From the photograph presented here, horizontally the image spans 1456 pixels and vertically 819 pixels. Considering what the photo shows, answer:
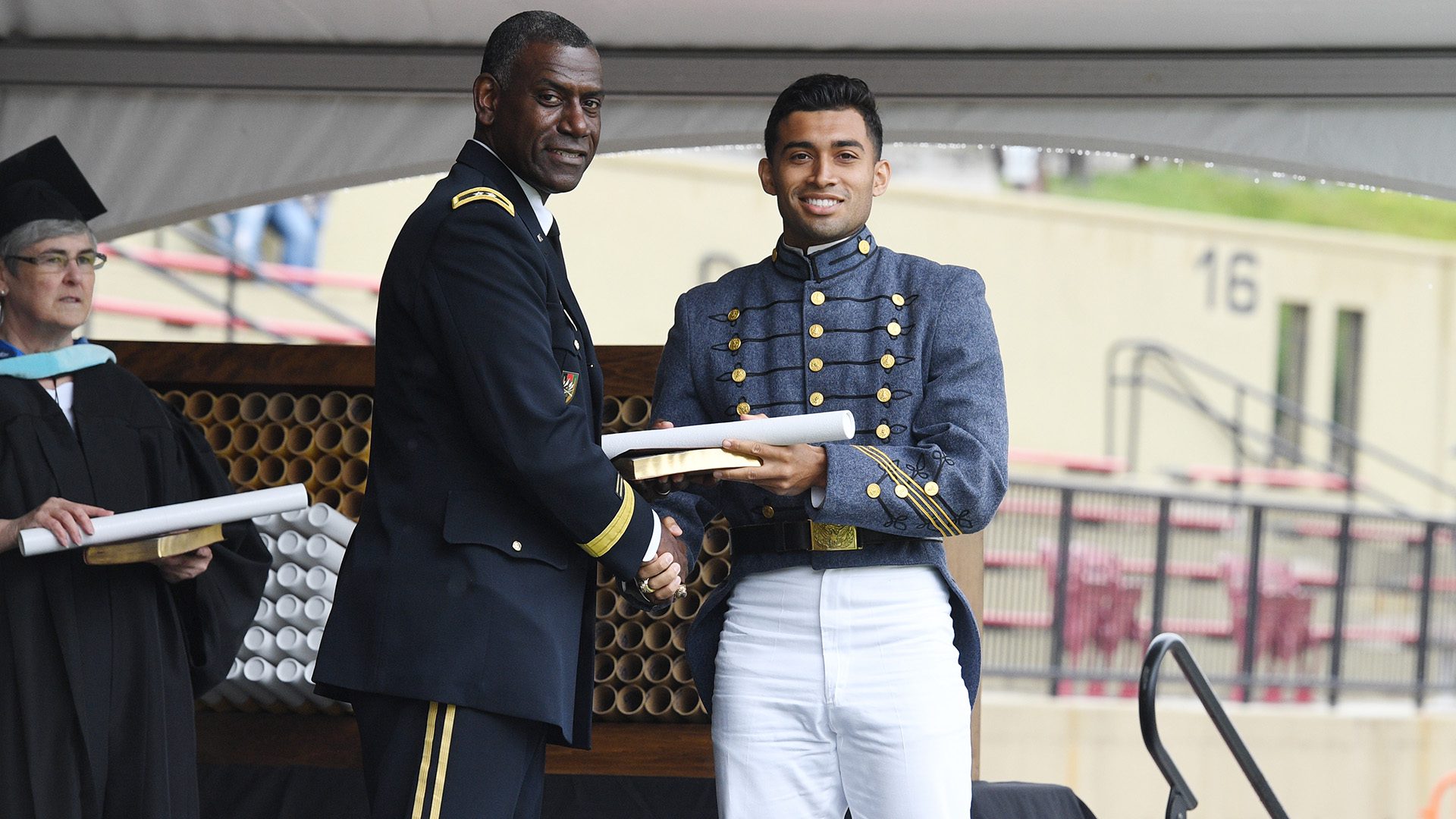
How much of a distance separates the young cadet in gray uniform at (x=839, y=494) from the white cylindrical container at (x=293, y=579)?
4.42ft

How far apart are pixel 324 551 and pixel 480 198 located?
1.59 metres

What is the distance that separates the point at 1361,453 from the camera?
18156mm

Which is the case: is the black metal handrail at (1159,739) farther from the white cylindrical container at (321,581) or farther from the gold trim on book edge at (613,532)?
the white cylindrical container at (321,581)

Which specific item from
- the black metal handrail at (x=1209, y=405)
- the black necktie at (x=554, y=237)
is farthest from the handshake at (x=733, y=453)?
the black metal handrail at (x=1209, y=405)

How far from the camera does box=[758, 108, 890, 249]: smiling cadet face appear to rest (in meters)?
2.38

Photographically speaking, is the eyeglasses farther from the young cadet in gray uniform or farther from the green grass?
the green grass

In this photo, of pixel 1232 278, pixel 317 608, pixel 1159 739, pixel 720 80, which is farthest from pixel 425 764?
pixel 1232 278

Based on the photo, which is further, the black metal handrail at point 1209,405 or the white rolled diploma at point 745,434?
the black metal handrail at point 1209,405

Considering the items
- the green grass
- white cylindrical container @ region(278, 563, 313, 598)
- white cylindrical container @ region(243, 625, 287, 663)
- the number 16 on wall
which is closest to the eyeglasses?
white cylindrical container @ region(278, 563, 313, 598)

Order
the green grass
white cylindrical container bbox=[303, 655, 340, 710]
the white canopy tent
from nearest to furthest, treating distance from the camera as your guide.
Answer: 1. the white canopy tent
2. white cylindrical container bbox=[303, 655, 340, 710]
3. the green grass

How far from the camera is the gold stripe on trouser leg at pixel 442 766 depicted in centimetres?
198

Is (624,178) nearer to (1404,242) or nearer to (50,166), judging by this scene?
(1404,242)

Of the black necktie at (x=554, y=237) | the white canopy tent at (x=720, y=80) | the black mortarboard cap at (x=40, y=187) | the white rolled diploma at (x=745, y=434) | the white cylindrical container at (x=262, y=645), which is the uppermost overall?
the white canopy tent at (x=720, y=80)

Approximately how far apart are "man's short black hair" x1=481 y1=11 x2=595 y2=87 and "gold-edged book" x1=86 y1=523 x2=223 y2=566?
97cm
